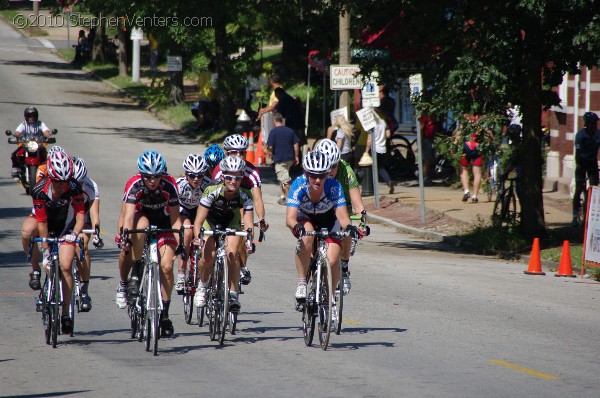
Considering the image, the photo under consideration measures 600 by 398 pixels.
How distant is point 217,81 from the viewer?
35156 millimetres

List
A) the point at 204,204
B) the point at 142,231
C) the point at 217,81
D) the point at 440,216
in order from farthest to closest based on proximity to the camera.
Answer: the point at 217,81
the point at 440,216
the point at 204,204
the point at 142,231

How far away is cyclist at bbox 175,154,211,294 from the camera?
38.5ft

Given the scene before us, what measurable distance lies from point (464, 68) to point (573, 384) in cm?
985

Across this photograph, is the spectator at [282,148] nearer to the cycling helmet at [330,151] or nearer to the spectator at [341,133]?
the spectator at [341,133]

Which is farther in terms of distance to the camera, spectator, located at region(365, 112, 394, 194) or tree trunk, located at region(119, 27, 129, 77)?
tree trunk, located at region(119, 27, 129, 77)

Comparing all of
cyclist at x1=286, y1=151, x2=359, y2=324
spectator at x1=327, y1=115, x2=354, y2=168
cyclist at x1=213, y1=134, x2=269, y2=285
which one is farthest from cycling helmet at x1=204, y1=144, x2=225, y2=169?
spectator at x1=327, y1=115, x2=354, y2=168

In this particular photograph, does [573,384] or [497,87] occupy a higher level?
[497,87]

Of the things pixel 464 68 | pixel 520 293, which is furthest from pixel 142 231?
pixel 464 68

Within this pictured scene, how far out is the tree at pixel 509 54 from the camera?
17797 mm

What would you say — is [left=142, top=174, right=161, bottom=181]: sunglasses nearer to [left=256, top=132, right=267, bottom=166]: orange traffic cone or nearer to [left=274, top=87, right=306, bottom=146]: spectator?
[left=274, top=87, right=306, bottom=146]: spectator

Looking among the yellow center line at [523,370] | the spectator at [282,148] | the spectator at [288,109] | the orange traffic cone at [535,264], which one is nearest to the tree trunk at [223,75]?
the spectator at [288,109]

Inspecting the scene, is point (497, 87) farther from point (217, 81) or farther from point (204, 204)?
point (217, 81)

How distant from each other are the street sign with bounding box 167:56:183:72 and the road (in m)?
21.1

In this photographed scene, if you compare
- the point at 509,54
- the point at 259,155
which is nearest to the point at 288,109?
the point at 259,155
